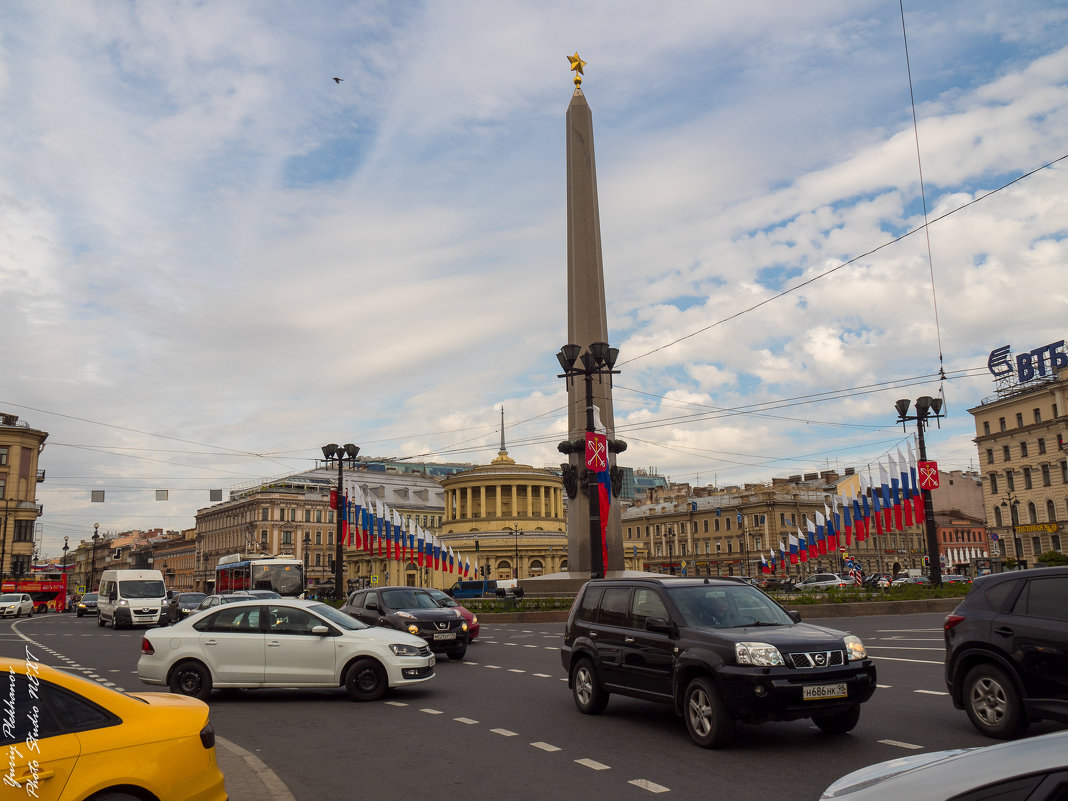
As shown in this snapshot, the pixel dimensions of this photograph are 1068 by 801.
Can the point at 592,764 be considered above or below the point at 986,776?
below

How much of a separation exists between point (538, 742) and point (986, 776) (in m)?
6.77

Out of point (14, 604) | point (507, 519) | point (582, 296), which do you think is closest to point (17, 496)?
point (14, 604)

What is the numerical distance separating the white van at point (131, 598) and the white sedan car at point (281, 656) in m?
25.8

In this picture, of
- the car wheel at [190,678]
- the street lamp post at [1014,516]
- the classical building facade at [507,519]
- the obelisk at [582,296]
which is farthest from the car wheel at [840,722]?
the classical building facade at [507,519]

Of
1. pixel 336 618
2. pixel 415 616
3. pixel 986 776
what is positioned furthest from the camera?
pixel 415 616

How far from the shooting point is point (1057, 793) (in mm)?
2699

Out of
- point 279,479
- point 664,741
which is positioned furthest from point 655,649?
point 279,479

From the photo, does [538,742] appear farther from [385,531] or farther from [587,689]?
[385,531]

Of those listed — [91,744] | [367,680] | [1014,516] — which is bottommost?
[367,680]

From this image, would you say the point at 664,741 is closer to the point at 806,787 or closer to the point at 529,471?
the point at 806,787

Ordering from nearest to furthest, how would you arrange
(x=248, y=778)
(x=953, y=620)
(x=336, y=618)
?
(x=248, y=778) < (x=953, y=620) < (x=336, y=618)

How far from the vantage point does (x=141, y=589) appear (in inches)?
1465

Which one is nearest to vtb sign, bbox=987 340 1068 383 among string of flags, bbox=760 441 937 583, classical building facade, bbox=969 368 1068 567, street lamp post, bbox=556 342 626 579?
classical building facade, bbox=969 368 1068 567

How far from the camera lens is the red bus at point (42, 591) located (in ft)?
216
